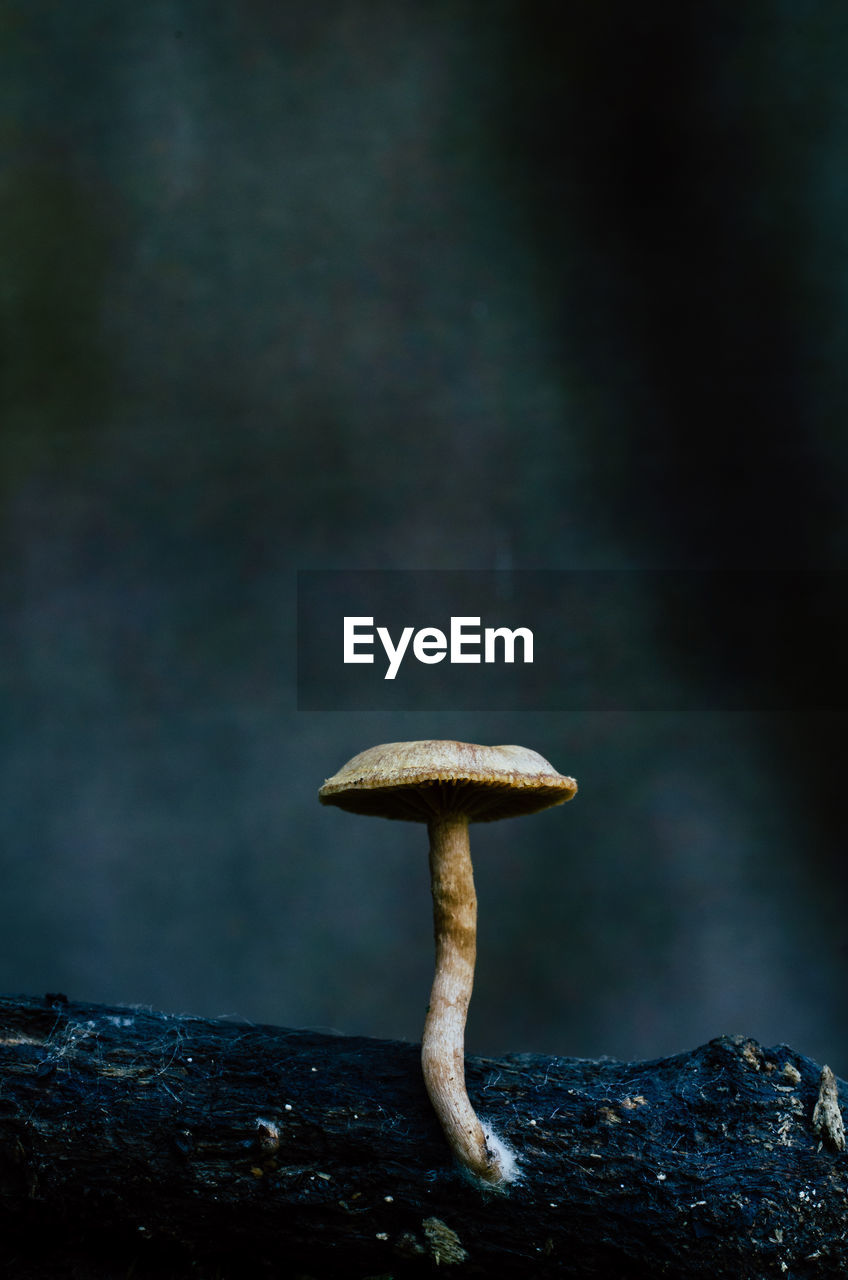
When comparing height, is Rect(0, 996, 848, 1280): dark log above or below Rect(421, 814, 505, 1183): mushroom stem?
below

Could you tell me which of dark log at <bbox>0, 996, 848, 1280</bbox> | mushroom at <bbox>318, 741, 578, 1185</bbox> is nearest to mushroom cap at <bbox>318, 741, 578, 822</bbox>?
mushroom at <bbox>318, 741, 578, 1185</bbox>

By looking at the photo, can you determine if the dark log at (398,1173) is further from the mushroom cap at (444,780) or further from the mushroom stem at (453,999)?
the mushroom cap at (444,780)

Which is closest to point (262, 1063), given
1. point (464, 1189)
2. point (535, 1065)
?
point (464, 1189)

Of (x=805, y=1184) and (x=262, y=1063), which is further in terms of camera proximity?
(x=262, y=1063)

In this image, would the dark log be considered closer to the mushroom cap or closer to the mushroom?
the mushroom

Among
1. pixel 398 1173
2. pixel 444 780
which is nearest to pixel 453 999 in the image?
pixel 398 1173

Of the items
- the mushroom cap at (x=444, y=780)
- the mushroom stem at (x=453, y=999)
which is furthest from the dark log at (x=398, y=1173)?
the mushroom cap at (x=444, y=780)

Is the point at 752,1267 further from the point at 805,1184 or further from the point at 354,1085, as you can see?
the point at 354,1085
